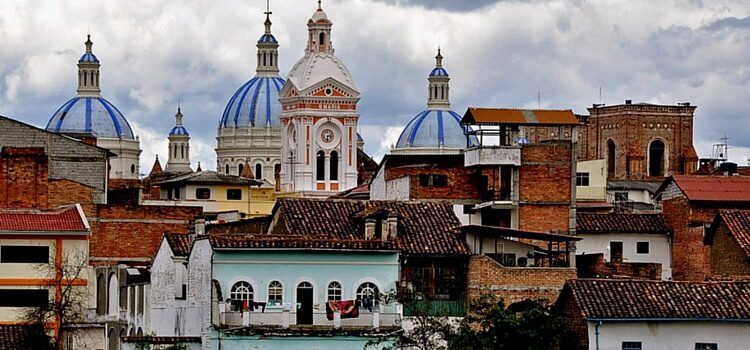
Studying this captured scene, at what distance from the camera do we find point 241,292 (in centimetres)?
6556

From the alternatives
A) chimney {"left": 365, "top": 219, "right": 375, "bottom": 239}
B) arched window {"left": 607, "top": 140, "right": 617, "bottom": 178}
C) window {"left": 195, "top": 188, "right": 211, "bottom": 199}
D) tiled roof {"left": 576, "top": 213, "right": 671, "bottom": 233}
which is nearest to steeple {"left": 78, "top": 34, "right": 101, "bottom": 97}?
arched window {"left": 607, "top": 140, "right": 617, "bottom": 178}

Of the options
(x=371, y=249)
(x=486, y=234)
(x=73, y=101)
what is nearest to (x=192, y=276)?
(x=371, y=249)

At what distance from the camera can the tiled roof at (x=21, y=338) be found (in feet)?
231

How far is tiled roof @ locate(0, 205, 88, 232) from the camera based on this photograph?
78938mm

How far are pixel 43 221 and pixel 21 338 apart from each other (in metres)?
9.09

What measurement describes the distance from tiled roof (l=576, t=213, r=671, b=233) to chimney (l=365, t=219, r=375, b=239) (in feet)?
61.1

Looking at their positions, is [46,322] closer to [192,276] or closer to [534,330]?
[192,276]

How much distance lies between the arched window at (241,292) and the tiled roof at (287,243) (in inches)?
46.3

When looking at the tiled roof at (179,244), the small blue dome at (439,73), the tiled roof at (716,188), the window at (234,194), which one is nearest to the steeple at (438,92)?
the small blue dome at (439,73)

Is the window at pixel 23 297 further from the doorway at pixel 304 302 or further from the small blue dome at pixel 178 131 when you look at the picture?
the small blue dome at pixel 178 131

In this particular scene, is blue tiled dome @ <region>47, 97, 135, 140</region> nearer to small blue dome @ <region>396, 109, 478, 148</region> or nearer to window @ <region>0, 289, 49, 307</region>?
small blue dome @ <region>396, 109, 478, 148</region>

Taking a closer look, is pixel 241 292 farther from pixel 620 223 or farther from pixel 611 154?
pixel 611 154

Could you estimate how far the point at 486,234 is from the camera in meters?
72.1

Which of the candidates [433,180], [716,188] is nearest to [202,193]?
[433,180]
